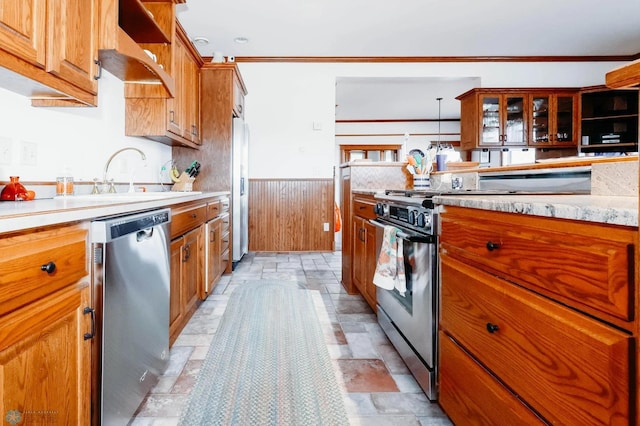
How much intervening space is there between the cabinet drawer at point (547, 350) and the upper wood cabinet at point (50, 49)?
157 centimetres

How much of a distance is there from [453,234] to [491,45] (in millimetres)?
4345

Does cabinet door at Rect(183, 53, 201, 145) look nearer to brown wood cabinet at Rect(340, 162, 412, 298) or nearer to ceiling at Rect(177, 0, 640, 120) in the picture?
ceiling at Rect(177, 0, 640, 120)

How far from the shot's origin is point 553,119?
5.06 meters

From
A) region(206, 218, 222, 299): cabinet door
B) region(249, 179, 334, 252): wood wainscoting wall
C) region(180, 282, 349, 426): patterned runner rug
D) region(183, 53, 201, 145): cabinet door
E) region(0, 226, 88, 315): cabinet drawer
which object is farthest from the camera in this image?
region(249, 179, 334, 252): wood wainscoting wall

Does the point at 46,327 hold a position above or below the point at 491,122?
below

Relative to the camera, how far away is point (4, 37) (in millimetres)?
1084

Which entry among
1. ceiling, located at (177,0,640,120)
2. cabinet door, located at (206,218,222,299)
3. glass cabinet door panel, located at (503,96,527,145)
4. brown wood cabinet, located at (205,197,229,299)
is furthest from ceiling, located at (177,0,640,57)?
cabinet door, located at (206,218,222,299)

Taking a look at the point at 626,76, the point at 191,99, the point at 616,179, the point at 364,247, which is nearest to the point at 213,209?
the point at 191,99

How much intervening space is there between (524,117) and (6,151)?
550cm

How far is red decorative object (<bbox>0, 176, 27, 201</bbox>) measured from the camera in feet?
4.74

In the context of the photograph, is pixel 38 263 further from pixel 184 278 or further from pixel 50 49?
pixel 184 278

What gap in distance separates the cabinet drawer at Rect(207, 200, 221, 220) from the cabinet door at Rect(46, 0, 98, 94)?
4.59 ft

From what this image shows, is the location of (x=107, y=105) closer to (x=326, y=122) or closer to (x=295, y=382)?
(x=295, y=382)

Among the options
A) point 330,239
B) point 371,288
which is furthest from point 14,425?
point 330,239
